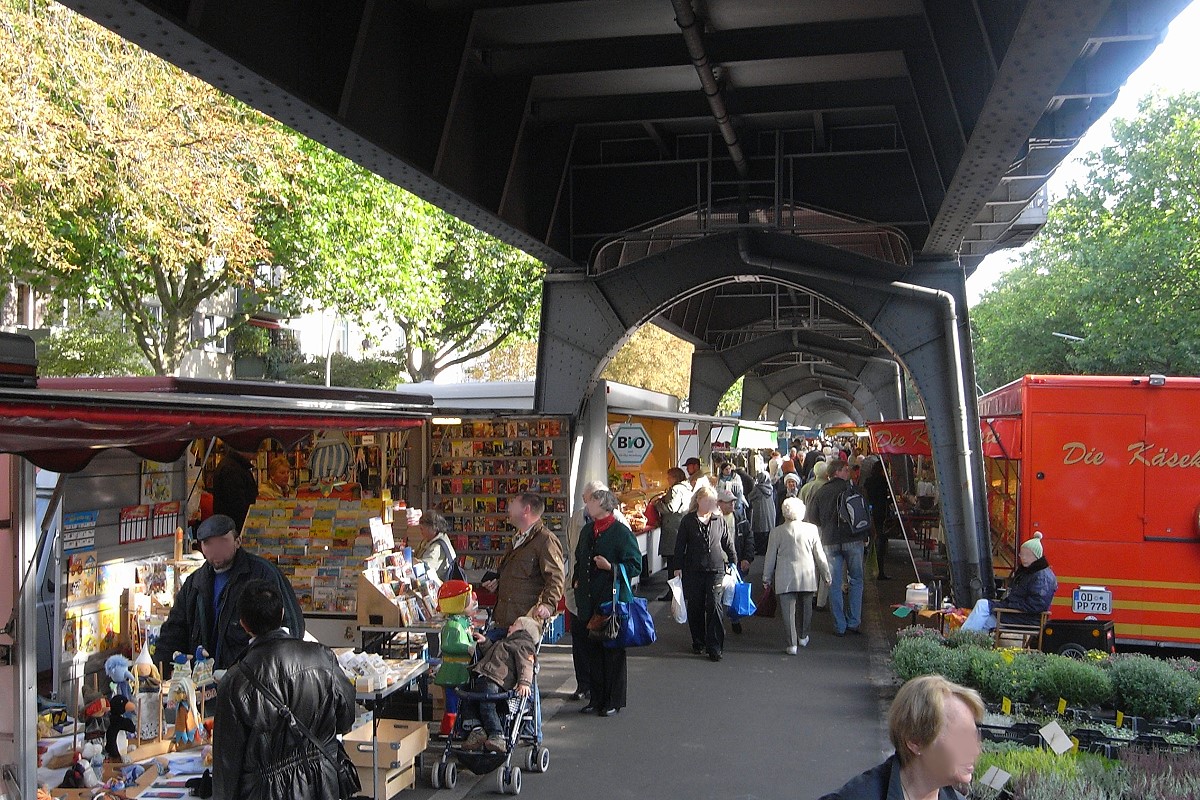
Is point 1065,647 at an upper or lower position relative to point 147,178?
lower

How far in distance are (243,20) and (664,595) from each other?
11.7m

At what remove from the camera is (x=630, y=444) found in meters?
16.4

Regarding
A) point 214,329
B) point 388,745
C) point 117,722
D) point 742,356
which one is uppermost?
point 214,329

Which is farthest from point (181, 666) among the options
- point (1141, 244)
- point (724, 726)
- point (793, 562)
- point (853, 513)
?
point (1141, 244)

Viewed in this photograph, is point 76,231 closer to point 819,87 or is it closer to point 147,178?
point 147,178

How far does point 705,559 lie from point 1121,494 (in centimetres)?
480

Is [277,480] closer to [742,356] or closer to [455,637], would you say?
[455,637]

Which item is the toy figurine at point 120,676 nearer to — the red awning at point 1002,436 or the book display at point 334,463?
the book display at point 334,463

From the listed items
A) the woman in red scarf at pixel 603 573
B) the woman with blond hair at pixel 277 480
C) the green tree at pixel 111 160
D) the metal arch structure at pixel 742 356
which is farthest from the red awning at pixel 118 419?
the metal arch structure at pixel 742 356

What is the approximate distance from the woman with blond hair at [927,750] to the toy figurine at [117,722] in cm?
477

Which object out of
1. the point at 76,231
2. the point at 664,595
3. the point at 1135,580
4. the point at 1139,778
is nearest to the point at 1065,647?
the point at 1135,580

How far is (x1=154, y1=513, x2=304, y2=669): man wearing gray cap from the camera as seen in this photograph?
6.10m

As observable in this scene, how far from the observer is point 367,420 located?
7.44 m

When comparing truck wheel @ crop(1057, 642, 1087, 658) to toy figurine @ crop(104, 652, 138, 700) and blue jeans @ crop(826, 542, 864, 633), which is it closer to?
blue jeans @ crop(826, 542, 864, 633)
